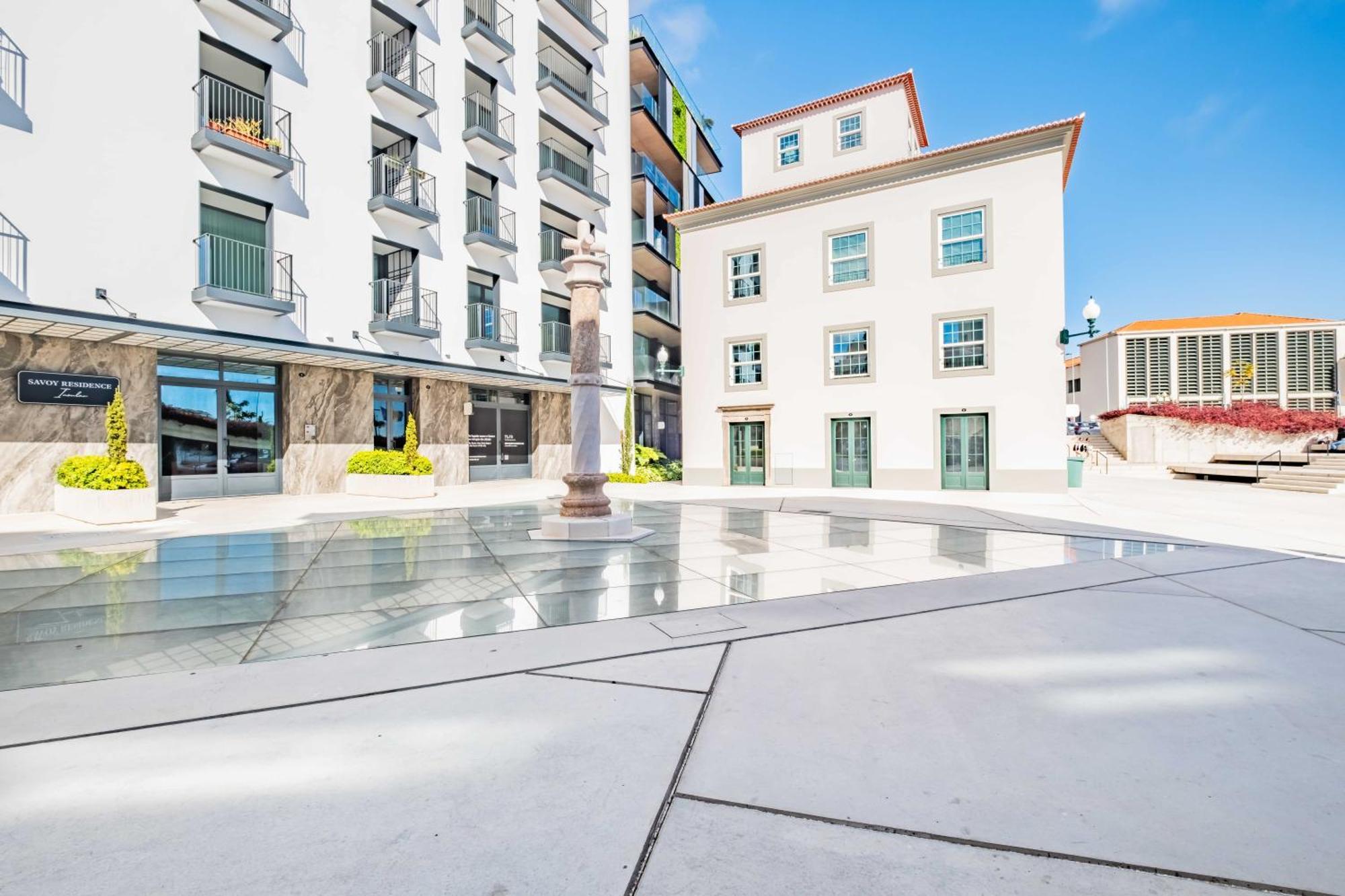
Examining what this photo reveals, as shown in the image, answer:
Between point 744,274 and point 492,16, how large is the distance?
12936mm

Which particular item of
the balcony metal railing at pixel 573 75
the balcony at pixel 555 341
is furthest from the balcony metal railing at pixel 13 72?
the balcony metal railing at pixel 573 75

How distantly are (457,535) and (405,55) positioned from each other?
17030 millimetres

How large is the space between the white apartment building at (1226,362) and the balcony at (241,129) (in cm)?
5281

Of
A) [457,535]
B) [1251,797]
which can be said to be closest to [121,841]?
[1251,797]

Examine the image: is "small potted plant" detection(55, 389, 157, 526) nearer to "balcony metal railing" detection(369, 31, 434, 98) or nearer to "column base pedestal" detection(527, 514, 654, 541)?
"column base pedestal" detection(527, 514, 654, 541)

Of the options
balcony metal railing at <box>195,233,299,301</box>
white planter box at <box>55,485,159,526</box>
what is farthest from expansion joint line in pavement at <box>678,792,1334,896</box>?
balcony metal railing at <box>195,233,299,301</box>

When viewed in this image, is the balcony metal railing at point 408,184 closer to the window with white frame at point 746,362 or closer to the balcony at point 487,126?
the balcony at point 487,126

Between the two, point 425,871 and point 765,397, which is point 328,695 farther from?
point 765,397

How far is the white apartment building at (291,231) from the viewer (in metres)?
11.8

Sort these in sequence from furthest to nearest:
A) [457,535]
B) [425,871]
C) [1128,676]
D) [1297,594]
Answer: [457,535] → [1297,594] → [1128,676] → [425,871]

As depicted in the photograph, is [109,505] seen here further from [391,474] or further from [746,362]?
[746,362]

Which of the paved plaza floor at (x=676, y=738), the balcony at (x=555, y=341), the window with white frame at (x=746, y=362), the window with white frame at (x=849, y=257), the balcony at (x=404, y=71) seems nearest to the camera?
the paved plaza floor at (x=676, y=738)

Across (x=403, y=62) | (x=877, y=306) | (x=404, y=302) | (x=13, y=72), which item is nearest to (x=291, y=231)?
(x=404, y=302)

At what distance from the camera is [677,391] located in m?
31.8
